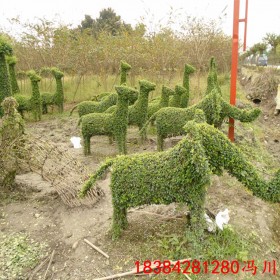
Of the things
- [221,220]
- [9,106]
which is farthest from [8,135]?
[221,220]

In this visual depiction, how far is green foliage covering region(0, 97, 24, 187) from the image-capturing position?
4496 millimetres

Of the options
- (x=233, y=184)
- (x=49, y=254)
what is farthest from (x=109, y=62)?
(x=49, y=254)

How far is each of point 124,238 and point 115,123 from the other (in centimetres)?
274

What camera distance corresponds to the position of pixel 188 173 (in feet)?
9.36

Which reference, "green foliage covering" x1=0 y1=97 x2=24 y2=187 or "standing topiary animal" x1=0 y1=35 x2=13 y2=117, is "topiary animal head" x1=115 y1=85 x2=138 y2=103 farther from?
"standing topiary animal" x1=0 y1=35 x2=13 y2=117

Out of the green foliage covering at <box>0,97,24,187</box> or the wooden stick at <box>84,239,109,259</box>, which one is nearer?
the wooden stick at <box>84,239,109,259</box>

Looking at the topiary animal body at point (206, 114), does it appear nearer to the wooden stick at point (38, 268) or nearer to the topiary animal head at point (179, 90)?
the topiary animal head at point (179, 90)

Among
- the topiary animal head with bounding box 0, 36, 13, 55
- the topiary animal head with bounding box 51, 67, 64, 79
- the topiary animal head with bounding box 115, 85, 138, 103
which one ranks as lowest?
the topiary animal head with bounding box 115, 85, 138, 103

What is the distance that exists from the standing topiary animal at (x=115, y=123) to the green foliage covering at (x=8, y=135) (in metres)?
1.64

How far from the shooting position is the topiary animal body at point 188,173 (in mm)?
2793

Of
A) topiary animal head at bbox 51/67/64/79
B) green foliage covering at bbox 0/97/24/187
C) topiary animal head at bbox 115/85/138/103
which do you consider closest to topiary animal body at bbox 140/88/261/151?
topiary animal head at bbox 115/85/138/103

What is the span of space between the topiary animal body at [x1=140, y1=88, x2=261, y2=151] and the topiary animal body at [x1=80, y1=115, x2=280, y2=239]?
210 cm

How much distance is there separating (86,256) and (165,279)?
95cm

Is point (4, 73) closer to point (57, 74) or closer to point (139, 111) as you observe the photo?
point (57, 74)
